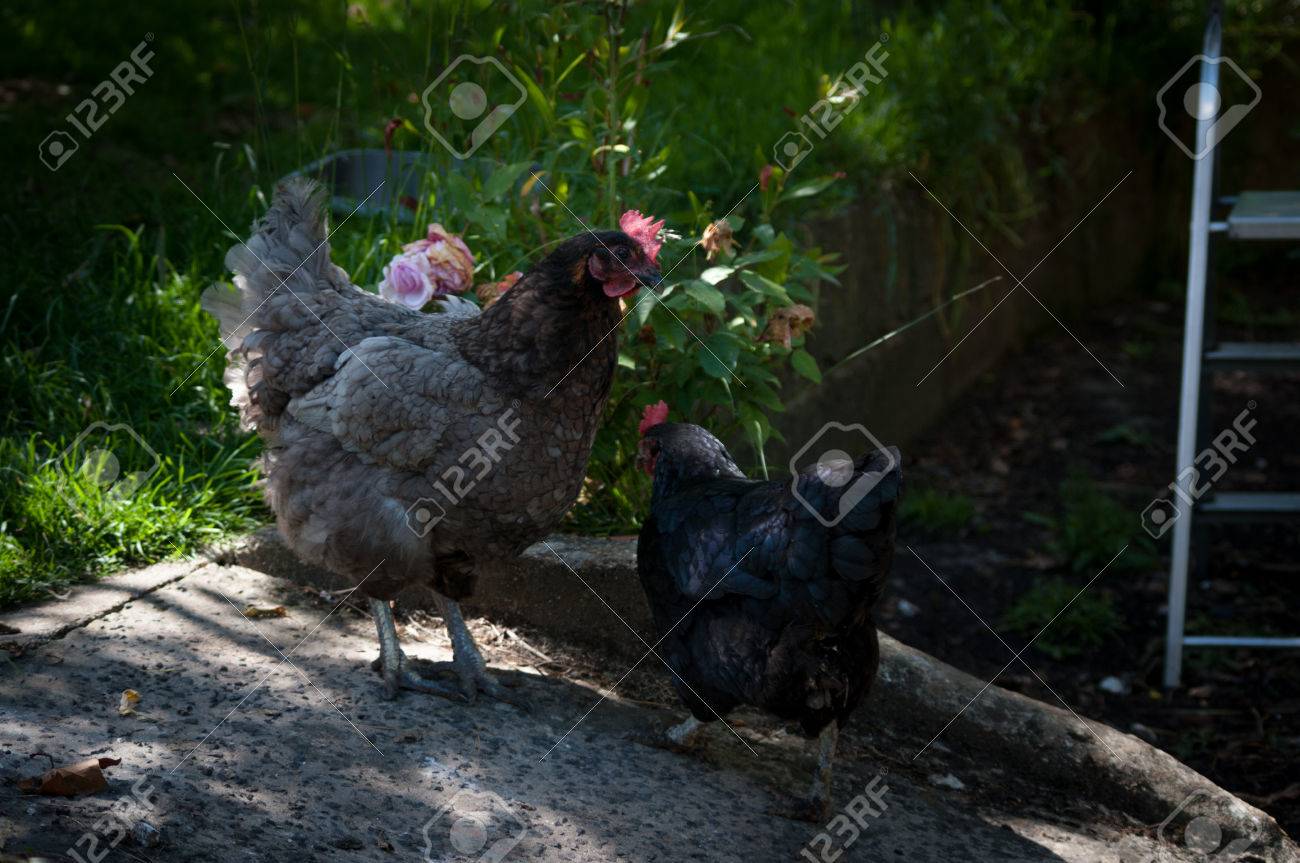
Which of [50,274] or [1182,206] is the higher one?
[1182,206]

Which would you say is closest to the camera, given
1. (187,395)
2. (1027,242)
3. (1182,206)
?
(187,395)

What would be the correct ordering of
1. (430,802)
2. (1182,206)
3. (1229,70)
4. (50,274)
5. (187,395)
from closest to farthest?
(430,802), (187,395), (50,274), (1229,70), (1182,206)

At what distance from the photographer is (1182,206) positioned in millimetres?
7582

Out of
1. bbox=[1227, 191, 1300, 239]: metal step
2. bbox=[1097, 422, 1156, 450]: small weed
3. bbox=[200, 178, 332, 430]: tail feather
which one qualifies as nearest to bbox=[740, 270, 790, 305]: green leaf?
bbox=[200, 178, 332, 430]: tail feather

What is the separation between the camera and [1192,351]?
3891 millimetres

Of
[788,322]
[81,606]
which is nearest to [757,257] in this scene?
[788,322]

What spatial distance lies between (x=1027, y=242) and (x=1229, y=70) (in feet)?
5.80

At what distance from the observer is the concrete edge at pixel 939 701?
3.07 meters

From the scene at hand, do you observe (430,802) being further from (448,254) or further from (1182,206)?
(1182,206)

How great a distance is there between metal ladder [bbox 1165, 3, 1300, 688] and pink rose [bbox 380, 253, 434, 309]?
224 centimetres

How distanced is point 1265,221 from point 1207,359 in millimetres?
507

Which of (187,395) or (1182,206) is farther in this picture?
(1182,206)

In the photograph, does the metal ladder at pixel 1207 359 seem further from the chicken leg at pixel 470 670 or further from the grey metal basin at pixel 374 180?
the grey metal basin at pixel 374 180

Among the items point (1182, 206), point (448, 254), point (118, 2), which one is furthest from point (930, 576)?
point (118, 2)
